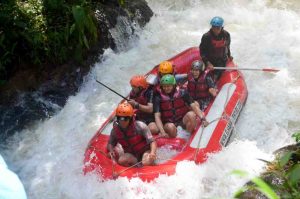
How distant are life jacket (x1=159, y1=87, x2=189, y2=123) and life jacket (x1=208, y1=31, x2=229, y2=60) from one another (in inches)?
62.7

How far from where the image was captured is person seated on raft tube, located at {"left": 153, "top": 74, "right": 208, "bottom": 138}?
220 inches

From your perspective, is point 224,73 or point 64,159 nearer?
point 64,159

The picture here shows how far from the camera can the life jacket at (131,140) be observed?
16.7ft

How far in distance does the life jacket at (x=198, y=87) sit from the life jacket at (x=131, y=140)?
1459 mm

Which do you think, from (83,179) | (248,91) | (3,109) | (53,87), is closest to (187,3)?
(248,91)

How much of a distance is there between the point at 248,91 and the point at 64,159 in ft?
11.5

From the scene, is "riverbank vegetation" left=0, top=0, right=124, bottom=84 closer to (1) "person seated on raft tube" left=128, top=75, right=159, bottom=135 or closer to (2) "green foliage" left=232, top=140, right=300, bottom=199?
(1) "person seated on raft tube" left=128, top=75, right=159, bottom=135

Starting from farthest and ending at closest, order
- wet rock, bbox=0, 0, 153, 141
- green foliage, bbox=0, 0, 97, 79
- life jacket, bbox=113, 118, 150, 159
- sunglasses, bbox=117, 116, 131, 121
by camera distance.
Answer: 1. wet rock, bbox=0, 0, 153, 141
2. green foliage, bbox=0, 0, 97, 79
3. life jacket, bbox=113, 118, 150, 159
4. sunglasses, bbox=117, 116, 131, 121

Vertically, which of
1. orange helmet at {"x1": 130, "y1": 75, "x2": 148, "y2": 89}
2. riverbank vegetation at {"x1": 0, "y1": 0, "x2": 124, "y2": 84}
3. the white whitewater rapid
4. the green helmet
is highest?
riverbank vegetation at {"x1": 0, "y1": 0, "x2": 124, "y2": 84}

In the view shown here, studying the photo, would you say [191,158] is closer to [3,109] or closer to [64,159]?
[64,159]

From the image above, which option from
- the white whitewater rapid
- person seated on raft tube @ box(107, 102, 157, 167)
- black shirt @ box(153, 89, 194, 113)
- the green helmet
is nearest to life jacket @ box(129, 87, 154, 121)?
black shirt @ box(153, 89, 194, 113)

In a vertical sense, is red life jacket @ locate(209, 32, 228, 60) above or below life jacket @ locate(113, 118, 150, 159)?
above

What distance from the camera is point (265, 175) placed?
362cm

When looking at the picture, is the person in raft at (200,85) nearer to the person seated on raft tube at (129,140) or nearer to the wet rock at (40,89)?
the person seated on raft tube at (129,140)
